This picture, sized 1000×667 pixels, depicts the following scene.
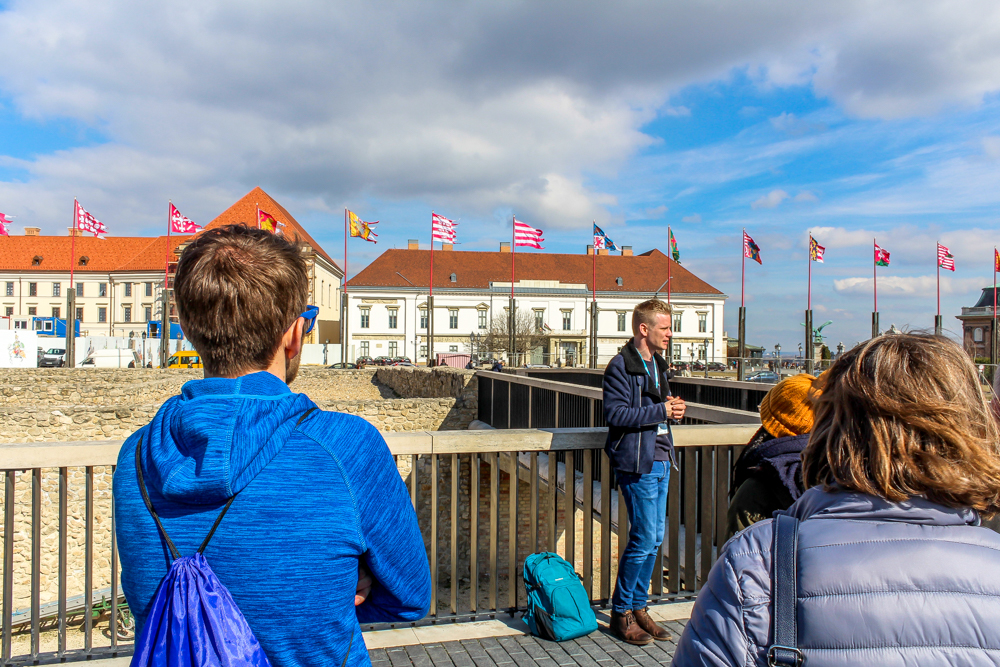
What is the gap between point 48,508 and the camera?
13891 millimetres

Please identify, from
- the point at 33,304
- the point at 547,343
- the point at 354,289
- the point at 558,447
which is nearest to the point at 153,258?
the point at 33,304

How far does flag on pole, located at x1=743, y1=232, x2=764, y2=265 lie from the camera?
39828 millimetres

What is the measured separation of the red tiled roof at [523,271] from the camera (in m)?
66.3

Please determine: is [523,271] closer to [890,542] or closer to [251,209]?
[251,209]

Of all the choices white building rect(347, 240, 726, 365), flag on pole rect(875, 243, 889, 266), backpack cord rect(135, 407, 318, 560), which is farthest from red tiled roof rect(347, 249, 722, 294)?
backpack cord rect(135, 407, 318, 560)

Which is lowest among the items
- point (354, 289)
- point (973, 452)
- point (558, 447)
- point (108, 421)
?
point (108, 421)

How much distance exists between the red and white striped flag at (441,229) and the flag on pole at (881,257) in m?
28.1

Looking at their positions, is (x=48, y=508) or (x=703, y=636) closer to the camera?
(x=703, y=636)

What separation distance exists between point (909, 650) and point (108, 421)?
54.7 ft

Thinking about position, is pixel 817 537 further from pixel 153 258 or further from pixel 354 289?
pixel 153 258

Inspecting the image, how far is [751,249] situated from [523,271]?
3438 centimetres

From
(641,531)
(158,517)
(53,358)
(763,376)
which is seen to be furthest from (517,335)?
(158,517)

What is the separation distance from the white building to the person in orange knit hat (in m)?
58.1

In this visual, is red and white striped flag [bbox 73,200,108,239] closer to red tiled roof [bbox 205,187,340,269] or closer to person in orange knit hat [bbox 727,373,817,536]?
red tiled roof [bbox 205,187,340,269]
